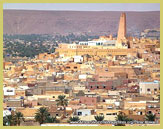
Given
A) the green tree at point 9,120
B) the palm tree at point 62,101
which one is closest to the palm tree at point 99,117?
the green tree at point 9,120

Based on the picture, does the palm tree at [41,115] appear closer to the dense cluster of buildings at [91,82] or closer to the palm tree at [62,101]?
the dense cluster of buildings at [91,82]

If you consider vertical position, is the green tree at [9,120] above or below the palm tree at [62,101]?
below

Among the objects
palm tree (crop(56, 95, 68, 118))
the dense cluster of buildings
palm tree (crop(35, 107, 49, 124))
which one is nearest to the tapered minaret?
the dense cluster of buildings

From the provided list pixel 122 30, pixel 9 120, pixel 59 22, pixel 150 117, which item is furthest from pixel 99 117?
pixel 59 22

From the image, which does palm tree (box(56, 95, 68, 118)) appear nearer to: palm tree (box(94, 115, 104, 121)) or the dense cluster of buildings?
the dense cluster of buildings

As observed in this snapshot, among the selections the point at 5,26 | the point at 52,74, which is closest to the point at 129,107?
the point at 52,74

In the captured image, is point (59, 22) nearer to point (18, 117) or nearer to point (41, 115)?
point (41, 115)

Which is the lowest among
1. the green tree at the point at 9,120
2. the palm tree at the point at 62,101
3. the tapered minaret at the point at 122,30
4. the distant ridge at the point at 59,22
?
the green tree at the point at 9,120
